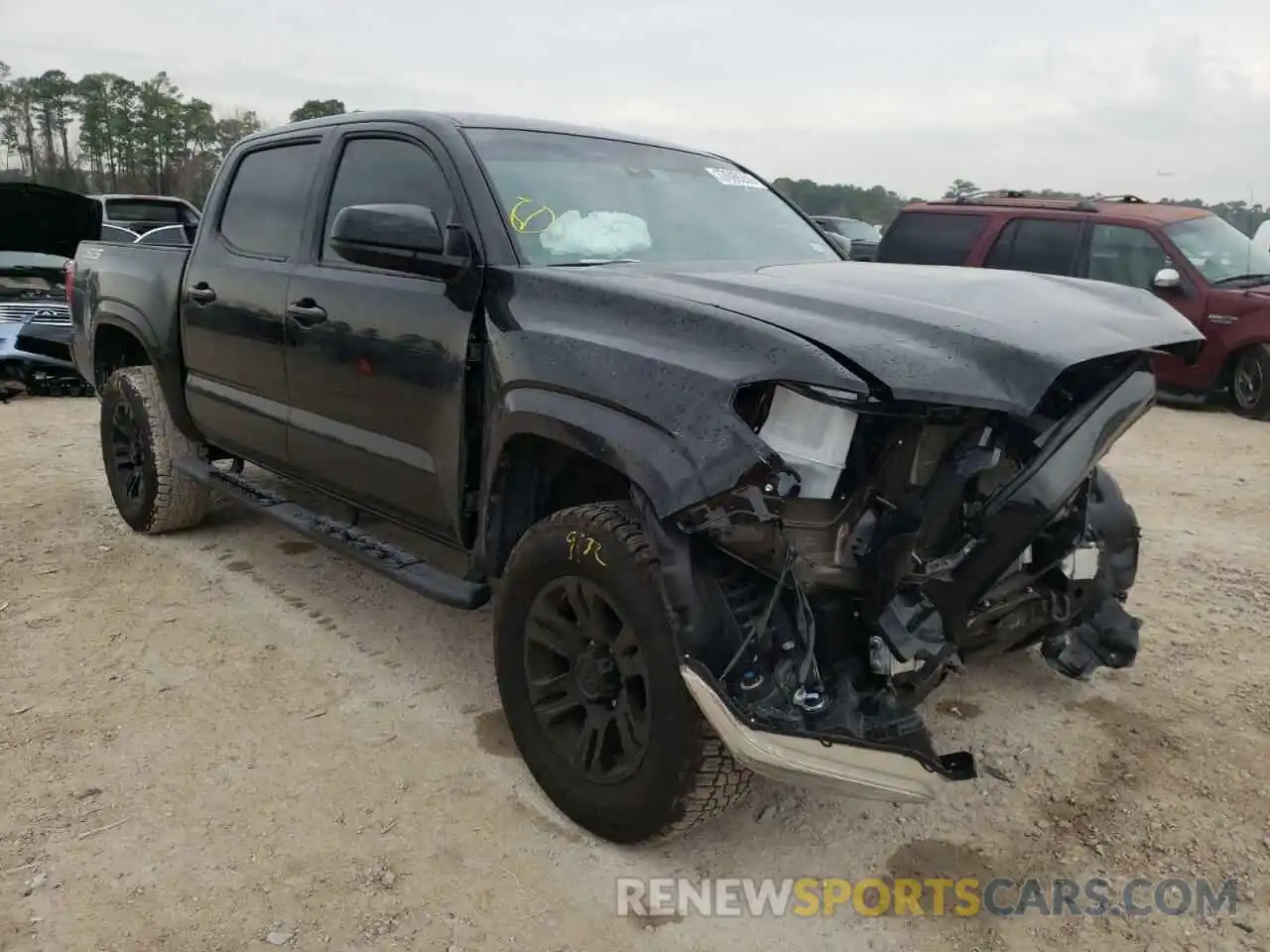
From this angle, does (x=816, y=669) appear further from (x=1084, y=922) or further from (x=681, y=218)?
(x=681, y=218)

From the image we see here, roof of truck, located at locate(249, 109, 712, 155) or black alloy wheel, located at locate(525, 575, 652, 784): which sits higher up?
roof of truck, located at locate(249, 109, 712, 155)

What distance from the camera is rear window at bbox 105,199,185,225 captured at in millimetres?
10992

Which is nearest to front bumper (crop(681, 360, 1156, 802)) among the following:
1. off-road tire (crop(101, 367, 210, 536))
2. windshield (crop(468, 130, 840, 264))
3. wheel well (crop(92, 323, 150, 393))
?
windshield (crop(468, 130, 840, 264))

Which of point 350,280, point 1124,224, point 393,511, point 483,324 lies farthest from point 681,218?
point 1124,224

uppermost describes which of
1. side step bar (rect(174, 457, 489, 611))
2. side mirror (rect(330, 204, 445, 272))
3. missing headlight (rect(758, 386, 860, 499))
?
side mirror (rect(330, 204, 445, 272))

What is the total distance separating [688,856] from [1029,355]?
60.5 inches

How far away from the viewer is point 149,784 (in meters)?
2.97

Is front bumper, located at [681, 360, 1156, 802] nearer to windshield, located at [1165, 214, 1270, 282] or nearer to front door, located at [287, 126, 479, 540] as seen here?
front door, located at [287, 126, 479, 540]

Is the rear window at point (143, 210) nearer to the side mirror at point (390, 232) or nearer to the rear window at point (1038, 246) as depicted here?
the rear window at point (1038, 246)

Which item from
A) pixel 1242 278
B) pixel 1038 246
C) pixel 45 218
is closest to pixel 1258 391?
pixel 1242 278

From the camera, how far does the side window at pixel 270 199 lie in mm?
3949

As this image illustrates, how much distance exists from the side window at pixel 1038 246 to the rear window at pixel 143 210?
8.85 m

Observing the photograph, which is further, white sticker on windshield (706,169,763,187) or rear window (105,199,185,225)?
rear window (105,199,185,225)

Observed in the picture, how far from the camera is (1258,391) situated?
846cm
